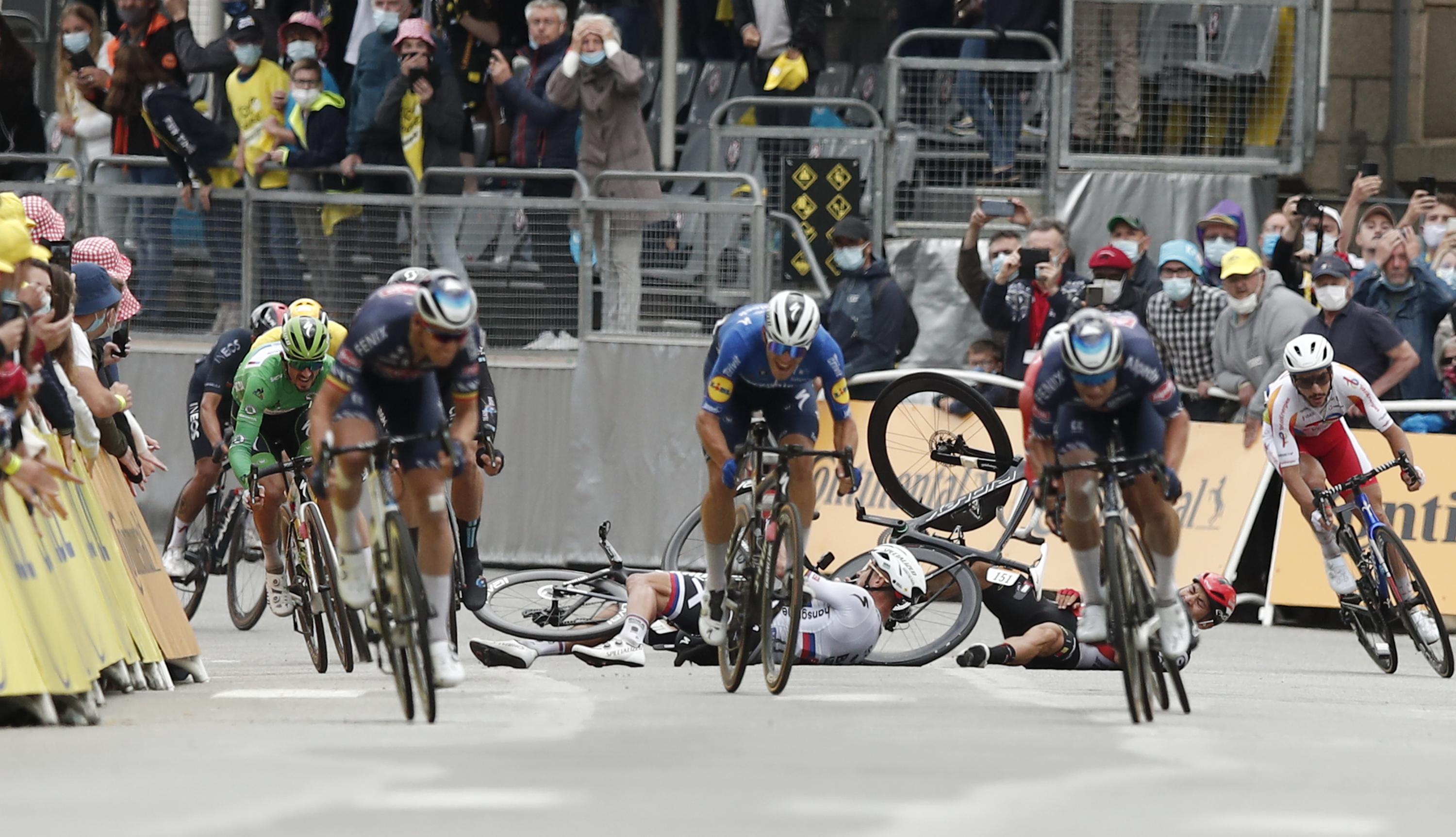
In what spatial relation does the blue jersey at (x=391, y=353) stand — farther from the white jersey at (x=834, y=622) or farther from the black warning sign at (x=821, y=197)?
the black warning sign at (x=821, y=197)

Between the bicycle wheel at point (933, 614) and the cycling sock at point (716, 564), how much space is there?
1431mm

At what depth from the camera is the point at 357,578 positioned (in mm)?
9406

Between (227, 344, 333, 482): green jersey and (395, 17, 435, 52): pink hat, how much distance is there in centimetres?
465

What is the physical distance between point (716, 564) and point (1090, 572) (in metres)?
1.88

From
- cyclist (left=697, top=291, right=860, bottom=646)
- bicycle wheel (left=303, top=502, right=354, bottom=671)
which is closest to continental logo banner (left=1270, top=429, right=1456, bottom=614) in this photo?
cyclist (left=697, top=291, right=860, bottom=646)

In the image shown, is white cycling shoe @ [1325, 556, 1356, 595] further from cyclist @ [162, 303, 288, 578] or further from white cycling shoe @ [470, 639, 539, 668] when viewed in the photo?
cyclist @ [162, 303, 288, 578]

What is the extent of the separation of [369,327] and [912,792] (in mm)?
3362

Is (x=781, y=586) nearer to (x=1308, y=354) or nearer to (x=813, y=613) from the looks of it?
(x=813, y=613)

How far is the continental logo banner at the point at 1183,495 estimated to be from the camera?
49.9 ft

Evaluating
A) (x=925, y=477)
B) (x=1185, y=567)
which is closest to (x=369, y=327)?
(x=925, y=477)

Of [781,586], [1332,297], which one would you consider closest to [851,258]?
[1332,297]

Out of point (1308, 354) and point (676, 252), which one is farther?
point (676, 252)

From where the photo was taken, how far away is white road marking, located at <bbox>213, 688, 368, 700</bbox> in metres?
10.1

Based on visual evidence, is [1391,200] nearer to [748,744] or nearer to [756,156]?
[756,156]
